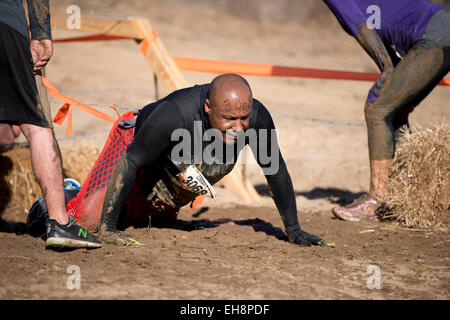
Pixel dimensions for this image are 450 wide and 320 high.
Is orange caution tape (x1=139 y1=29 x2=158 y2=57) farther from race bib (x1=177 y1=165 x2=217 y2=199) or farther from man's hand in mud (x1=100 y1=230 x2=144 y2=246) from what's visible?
man's hand in mud (x1=100 y1=230 x2=144 y2=246)

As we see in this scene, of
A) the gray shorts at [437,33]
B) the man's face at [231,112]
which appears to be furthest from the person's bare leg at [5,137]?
the gray shorts at [437,33]

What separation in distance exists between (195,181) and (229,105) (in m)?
0.57

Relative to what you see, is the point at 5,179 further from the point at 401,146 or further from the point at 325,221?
the point at 401,146

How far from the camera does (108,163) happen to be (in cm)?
401

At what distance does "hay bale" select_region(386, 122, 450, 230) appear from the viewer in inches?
175

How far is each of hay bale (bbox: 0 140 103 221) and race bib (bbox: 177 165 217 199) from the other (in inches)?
92.3

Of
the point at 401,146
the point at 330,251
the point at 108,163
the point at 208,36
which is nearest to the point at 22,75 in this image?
the point at 108,163

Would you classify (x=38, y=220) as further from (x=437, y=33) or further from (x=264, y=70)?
(x=437, y=33)

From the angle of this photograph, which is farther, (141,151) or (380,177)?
(380,177)

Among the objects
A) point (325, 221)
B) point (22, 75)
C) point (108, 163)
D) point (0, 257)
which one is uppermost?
point (22, 75)

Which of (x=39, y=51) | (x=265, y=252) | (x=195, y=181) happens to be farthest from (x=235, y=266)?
(x=39, y=51)

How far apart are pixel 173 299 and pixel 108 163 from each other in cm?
159

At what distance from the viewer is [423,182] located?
4.50 metres

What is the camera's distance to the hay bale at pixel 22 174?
5355 mm
